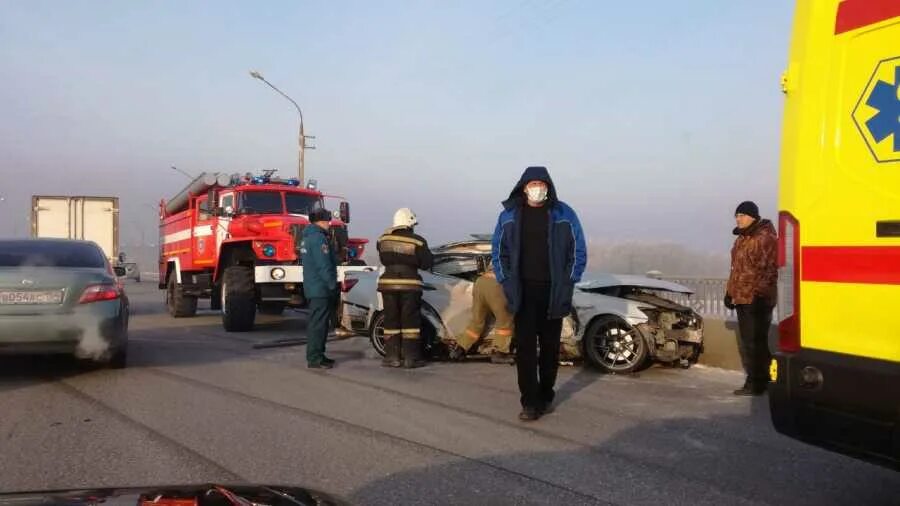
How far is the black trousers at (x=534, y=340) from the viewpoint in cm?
546

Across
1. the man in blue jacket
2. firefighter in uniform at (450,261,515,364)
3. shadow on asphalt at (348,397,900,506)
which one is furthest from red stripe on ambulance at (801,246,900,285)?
firefighter in uniform at (450,261,515,364)

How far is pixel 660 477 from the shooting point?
168 inches

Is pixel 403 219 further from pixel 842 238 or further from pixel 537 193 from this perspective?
pixel 842 238

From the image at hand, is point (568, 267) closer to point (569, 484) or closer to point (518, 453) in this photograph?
point (518, 453)

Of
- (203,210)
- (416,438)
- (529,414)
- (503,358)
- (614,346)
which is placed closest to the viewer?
(416,438)

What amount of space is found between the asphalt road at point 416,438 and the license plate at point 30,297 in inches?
31.6

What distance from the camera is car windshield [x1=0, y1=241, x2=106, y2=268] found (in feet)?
24.1

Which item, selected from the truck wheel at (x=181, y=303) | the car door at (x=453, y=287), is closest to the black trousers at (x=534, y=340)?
the car door at (x=453, y=287)

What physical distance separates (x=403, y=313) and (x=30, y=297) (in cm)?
365

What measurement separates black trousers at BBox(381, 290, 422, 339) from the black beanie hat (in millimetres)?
3423

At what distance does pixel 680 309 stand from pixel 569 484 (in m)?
4.27

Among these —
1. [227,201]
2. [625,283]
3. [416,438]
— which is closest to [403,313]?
[625,283]

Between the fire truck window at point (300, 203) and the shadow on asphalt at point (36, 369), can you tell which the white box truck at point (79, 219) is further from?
the shadow on asphalt at point (36, 369)

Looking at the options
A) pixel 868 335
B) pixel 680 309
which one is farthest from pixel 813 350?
pixel 680 309
